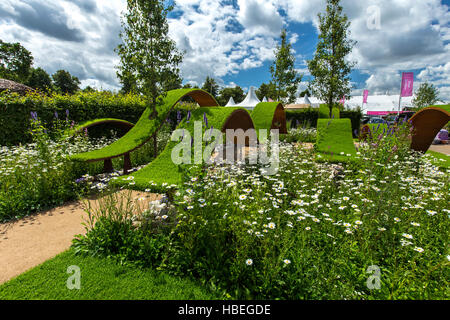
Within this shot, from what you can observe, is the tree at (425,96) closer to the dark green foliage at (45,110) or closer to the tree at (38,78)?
the dark green foliage at (45,110)

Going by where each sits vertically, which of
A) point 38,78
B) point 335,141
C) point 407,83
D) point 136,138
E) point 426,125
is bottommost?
point 335,141

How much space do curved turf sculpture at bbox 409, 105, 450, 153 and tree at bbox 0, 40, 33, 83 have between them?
57.2m

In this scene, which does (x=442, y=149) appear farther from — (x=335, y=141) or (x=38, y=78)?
(x=38, y=78)

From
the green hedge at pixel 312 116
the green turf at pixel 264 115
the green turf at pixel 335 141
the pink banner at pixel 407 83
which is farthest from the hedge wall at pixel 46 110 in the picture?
the pink banner at pixel 407 83

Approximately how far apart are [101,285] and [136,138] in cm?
441

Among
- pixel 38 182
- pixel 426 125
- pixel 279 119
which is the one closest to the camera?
pixel 38 182

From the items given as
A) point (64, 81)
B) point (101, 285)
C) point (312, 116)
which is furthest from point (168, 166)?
point (64, 81)

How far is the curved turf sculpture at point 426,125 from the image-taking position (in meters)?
6.07

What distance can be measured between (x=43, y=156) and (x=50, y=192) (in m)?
0.99

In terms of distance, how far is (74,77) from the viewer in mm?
59406

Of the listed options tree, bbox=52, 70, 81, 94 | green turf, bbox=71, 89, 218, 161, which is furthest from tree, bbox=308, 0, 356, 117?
tree, bbox=52, 70, 81, 94

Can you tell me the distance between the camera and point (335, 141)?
690 cm
